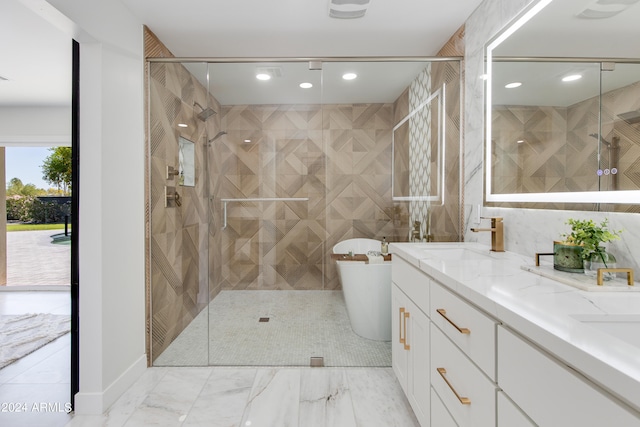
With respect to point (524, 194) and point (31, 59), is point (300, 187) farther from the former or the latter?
point (31, 59)

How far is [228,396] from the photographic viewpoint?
6.88 ft

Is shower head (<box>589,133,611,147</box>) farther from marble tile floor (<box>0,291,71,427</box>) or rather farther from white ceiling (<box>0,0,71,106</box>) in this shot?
white ceiling (<box>0,0,71,106</box>)

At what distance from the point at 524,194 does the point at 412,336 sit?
980 mm

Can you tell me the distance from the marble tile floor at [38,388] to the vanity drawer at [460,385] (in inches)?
82.1

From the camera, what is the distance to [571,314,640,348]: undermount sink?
836mm

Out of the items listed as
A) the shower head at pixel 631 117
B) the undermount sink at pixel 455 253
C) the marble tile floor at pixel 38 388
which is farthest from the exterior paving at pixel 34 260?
the shower head at pixel 631 117

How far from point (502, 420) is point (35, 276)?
607 centimetres

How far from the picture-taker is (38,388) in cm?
221

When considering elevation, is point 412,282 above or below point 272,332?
above

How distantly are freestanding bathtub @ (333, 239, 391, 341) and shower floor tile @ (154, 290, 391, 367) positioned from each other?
74 mm

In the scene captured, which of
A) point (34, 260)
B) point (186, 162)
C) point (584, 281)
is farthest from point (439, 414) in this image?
point (34, 260)

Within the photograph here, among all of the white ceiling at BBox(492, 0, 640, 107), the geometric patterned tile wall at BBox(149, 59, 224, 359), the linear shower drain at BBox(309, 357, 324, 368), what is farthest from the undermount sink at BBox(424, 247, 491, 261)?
the geometric patterned tile wall at BBox(149, 59, 224, 359)

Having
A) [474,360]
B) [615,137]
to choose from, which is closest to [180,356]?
[474,360]

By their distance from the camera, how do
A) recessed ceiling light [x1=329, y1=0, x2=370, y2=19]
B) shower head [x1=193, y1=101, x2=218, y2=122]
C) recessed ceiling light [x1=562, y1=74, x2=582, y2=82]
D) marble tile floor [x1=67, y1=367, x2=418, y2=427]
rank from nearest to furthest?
recessed ceiling light [x1=562, y1=74, x2=582, y2=82] < marble tile floor [x1=67, y1=367, x2=418, y2=427] < recessed ceiling light [x1=329, y1=0, x2=370, y2=19] < shower head [x1=193, y1=101, x2=218, y2=122]
